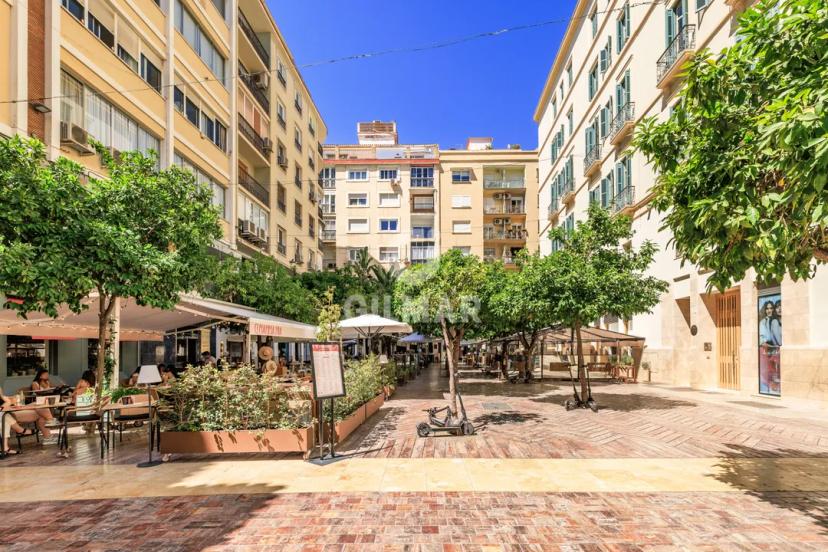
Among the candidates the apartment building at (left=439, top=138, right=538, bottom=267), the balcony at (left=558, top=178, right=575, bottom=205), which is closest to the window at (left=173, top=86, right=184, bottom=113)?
the balcony at (left=558, top=178, right=575, bottom=205)

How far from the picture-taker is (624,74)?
2306 cm

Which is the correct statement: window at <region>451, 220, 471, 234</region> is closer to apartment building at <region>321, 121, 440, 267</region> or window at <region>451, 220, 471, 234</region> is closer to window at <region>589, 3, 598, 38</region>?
apartment building at <region>321, 121, 440, 267</region>

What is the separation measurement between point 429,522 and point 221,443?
379 cm

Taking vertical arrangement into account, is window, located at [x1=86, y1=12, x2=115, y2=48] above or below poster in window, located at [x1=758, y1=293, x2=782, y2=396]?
above

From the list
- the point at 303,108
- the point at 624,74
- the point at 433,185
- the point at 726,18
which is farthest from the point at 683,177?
the point at 433,185

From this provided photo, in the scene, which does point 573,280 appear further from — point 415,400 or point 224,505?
point 224,505

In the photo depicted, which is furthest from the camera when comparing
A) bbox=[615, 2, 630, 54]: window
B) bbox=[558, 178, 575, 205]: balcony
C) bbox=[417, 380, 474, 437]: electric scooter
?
bbox=[558, 178, 575, 205]: balcony

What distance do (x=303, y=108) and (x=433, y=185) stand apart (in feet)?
61.2

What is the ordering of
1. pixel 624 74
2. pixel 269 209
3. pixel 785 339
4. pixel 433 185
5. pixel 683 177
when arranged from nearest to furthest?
1. pixel 683 177
2. pixel 785 339
3. pixel 624 74
4. pixel 269 209
5. pixel 433 185

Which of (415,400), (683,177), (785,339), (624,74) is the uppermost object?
(624,74)

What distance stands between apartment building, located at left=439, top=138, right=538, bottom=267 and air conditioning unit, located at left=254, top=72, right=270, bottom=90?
82.9ft

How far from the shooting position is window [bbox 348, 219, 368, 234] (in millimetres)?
50375

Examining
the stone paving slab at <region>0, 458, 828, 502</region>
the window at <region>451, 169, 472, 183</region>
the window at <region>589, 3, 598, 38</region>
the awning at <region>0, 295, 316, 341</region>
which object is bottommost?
the stone paving slab at <region>0, 458, 828, 502</region>

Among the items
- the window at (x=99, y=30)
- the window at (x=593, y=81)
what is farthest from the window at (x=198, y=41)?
the window at (x=593, y=81)
